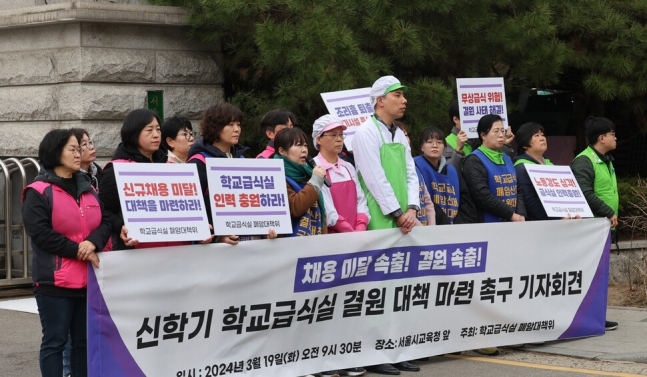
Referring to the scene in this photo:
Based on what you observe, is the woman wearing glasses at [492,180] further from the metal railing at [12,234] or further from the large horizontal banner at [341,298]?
the metal railing at [12,234]

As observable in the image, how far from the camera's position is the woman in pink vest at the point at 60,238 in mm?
5766

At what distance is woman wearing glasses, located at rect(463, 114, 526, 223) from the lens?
26.8 ft

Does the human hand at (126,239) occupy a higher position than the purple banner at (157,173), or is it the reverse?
the purple banner at (157,173)

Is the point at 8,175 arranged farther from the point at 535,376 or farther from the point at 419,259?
the point at 535,376

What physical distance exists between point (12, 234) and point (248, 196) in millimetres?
5316

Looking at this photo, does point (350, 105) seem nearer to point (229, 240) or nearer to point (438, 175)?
point (438, 175)

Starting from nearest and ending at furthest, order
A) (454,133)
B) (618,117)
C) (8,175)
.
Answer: (454,133) → (8,175) → (618,117)

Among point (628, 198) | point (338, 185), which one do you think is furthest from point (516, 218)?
point (628, 198)

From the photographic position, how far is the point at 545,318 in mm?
8141

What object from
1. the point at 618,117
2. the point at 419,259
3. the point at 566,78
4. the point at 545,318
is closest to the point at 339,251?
the point at 419,259

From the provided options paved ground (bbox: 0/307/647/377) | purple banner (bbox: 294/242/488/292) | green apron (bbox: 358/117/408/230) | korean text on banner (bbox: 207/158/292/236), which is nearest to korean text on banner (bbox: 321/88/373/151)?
green apron (bbox: 358/117/408/230)

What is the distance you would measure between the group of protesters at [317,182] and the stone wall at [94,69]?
414cm

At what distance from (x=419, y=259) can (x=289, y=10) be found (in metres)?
4.55

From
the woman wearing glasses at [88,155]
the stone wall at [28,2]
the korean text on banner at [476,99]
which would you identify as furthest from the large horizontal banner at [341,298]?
the stone wall at [28,2]
